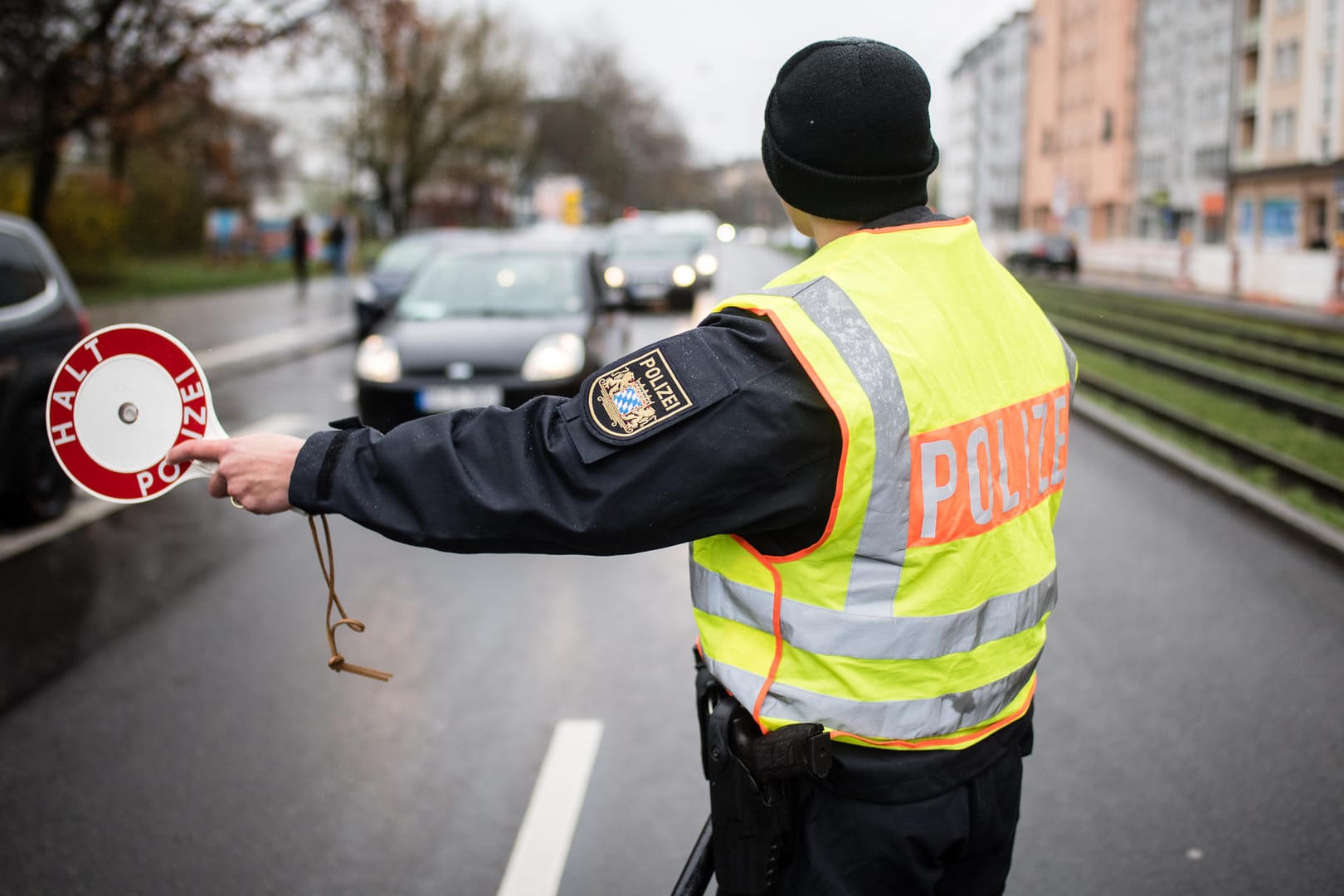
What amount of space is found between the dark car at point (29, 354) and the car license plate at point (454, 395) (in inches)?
94.0

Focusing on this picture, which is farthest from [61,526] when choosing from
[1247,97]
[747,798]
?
[1247,97]

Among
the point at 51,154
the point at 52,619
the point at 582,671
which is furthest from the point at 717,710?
the point at 51,154

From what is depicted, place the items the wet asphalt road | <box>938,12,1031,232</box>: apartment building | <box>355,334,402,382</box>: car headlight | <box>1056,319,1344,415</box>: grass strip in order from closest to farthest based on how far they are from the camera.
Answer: the wet asphalt road → <box>355,334,402,382</box>: car headlight → <box>1056,319,1344,415</box>: grass strip → <box>938,12,1031,232</box>: apartment building

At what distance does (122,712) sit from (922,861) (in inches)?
150

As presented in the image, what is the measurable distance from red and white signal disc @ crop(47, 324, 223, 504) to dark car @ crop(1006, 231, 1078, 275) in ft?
147

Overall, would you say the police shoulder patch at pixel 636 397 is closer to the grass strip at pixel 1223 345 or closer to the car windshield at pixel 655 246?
the grass strip at pixel 1223 345

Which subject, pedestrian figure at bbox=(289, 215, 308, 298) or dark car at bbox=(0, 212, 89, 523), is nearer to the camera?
dark car at bbox=(0, 212, 89, 523)

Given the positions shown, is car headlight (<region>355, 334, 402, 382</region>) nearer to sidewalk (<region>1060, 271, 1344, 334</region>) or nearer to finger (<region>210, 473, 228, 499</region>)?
finger (<region>210, 473, 228, 499</region>)

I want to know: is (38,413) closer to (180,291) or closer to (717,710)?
(717,710)

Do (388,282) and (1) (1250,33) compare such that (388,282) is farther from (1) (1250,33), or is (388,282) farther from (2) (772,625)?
(1) (1250,33)

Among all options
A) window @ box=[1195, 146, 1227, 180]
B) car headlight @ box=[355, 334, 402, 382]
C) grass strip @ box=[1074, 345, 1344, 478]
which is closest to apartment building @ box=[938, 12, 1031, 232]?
window @ box=[1195, 146, 1227, 180]

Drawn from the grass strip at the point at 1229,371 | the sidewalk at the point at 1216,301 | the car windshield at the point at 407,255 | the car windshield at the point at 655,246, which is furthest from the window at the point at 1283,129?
the car windshield at the point at 407,255

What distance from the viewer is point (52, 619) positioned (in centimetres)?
609

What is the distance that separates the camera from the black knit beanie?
69.9 inches
